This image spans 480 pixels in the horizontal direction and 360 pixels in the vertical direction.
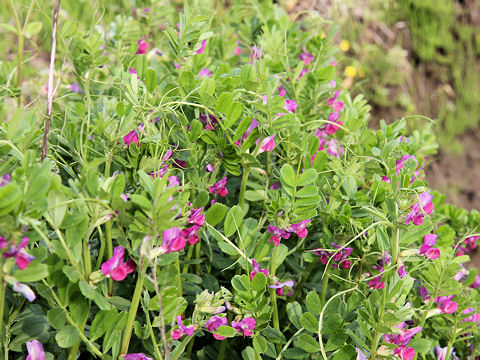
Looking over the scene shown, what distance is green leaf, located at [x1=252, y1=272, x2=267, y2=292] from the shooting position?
1053 mm

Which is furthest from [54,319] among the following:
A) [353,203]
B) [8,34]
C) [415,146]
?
[8,34]

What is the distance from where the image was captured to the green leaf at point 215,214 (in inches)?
44.7

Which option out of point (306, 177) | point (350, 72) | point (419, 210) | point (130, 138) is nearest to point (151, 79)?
point (130, 138)

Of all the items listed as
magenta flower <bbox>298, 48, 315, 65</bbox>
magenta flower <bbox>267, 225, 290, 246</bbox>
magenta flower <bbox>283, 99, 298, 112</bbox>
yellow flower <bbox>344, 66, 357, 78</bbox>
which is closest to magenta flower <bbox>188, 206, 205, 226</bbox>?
magenta flower <bbox>267, 225, 290, 246</bbox>

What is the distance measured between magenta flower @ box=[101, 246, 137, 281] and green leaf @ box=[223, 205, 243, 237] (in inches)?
9.2

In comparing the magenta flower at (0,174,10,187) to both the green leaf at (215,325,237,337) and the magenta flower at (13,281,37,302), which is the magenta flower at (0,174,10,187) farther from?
the green leaf at (215,325,237,337)

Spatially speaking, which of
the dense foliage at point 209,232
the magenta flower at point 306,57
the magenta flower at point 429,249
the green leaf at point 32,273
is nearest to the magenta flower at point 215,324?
the dense foliage at point 209,232

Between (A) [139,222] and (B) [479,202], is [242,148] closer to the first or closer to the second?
(A) [139,222]

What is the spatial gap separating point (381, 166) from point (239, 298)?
0.53 m

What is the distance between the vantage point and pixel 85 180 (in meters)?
0.89

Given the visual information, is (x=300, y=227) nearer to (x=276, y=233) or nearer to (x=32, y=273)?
(x=276, y=233)

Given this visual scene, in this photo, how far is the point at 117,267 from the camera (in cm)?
96

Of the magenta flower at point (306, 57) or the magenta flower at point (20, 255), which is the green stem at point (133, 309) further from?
the magenta flower at point (306, 57)

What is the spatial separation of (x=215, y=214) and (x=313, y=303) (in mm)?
270
